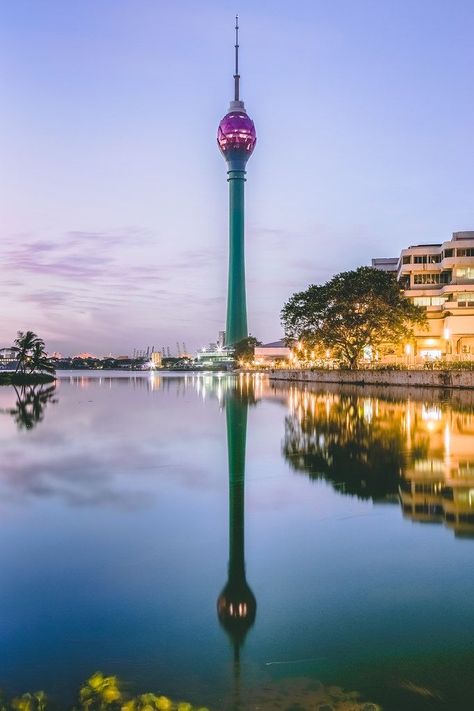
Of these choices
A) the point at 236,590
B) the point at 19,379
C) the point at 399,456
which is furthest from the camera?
the point at 19,379

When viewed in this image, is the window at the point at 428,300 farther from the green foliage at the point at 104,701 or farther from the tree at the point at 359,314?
the green foliage at the point at 104,701

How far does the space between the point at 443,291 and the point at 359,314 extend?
17.1m

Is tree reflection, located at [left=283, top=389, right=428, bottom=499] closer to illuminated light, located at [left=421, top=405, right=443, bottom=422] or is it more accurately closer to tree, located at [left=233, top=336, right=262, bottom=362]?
illuminated light, located at [left=421, top=405, right=443, bottom=422]

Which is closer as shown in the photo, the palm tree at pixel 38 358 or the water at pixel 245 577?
the water at pixel 245 577

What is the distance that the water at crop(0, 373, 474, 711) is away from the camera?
616 centimetres

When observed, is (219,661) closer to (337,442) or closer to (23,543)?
(23,543)

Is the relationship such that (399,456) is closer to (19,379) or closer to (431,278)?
(431,278)

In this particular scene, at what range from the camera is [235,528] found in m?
11.9

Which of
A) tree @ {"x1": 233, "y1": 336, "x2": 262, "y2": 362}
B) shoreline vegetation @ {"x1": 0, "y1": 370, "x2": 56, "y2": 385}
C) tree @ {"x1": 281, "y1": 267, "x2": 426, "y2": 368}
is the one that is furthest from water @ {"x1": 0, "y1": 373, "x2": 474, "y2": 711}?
tree @ {"x1": 233, "y1": 336, "x2": 262, "y2": 362}

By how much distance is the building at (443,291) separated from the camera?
80875mm

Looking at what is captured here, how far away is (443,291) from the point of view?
8294 centimetres

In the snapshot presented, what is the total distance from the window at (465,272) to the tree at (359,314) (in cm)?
998

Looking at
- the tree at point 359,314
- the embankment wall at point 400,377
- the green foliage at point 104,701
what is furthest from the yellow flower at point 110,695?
the tree at point 359,314

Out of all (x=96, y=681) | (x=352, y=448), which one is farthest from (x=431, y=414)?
(x=96, y=681)
